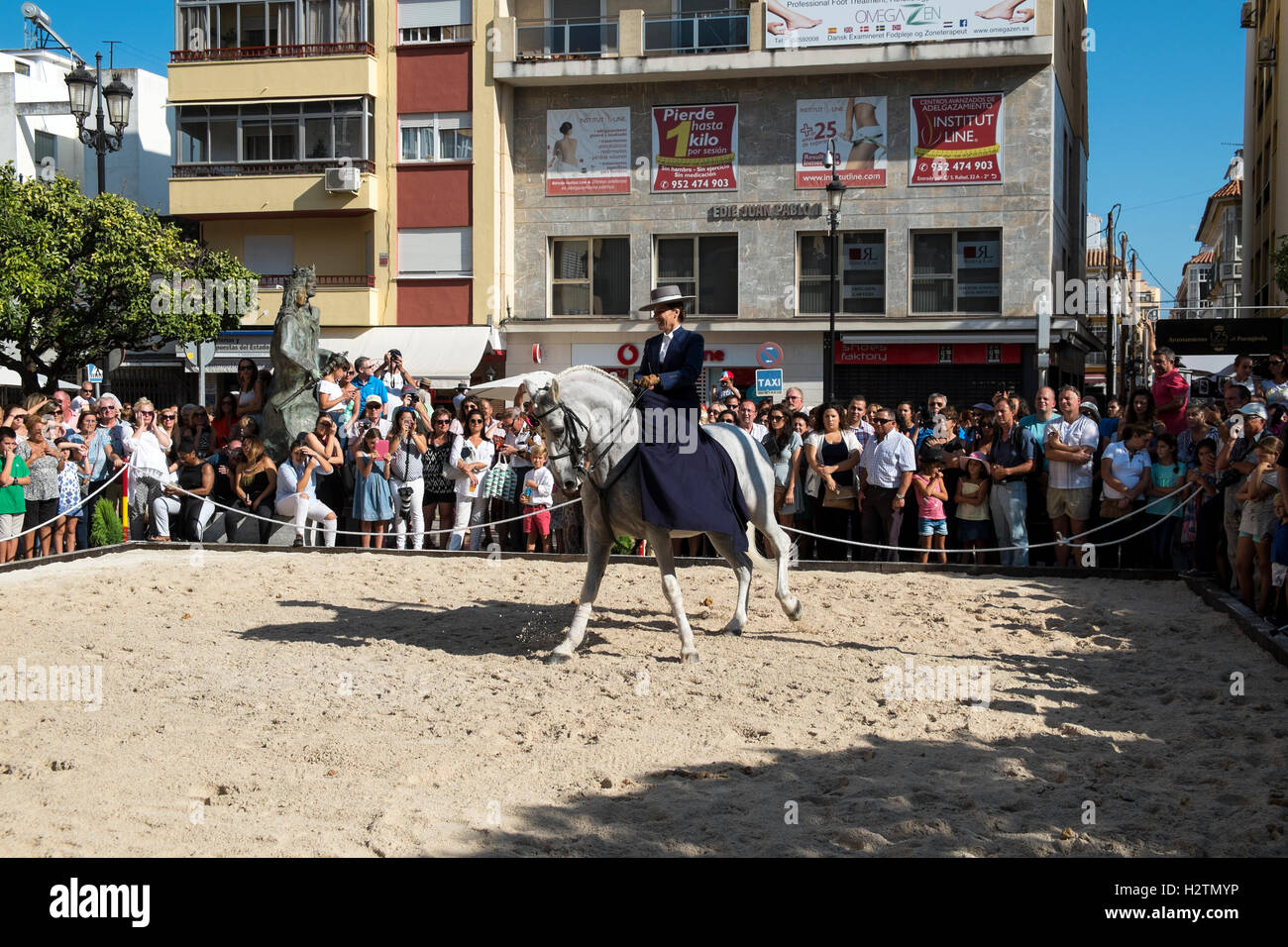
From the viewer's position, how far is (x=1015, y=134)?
31.1 metres

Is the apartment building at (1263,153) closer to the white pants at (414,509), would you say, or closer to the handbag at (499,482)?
the handbag at (499,482)

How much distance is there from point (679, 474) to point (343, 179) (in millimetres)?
26308

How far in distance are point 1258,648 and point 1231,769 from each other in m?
3.41

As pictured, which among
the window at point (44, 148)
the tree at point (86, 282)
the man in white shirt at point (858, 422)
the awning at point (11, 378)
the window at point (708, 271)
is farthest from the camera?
the window at point (44, 148)

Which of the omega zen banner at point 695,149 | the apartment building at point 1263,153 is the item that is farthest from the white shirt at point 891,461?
the apartment building at point 1263,153

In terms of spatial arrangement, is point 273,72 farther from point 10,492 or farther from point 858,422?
point 858,422

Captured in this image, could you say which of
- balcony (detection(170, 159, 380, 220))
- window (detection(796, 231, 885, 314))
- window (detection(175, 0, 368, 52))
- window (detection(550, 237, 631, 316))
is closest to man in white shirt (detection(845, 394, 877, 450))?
window (detection(796, 231, 885, 314))

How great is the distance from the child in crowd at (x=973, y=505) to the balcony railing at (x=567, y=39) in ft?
73.3

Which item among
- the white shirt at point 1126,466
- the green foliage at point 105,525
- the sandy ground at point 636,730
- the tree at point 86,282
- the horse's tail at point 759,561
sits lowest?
the sandy ground at point 636,730

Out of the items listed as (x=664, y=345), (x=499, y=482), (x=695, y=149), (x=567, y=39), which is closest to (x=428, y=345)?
(x=695, y=149)

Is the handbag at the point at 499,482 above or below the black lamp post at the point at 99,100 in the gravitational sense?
below

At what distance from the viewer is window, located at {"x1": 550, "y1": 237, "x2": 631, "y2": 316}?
33.5 m

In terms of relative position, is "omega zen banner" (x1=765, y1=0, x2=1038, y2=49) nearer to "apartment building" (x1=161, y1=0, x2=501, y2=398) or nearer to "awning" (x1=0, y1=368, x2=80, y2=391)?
"apartment building" (x1=161, y1=0, x2=501, y2=398)

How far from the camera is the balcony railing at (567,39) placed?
33.0 meters
